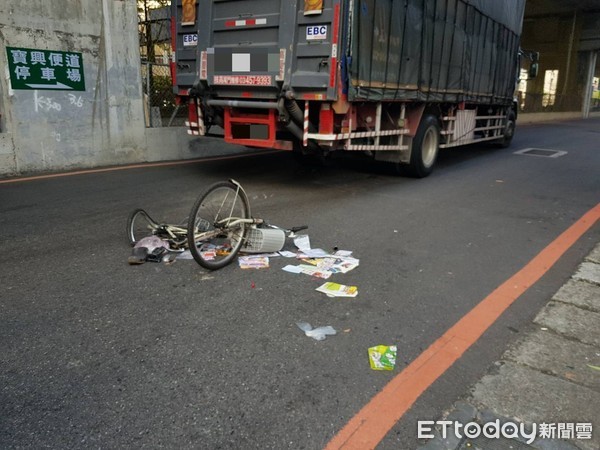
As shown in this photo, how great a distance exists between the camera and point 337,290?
11.7ft

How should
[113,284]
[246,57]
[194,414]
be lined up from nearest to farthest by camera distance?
[194,414] < [113,284] < [246,57]

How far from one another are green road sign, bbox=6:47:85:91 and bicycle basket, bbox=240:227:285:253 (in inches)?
216

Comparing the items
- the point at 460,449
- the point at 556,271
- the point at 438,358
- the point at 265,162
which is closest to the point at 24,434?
the point at 460,449

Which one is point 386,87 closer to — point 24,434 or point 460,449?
point 460,449

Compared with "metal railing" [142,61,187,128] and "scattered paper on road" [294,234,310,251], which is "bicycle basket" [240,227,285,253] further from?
"metal railing" [142,61,187,128]

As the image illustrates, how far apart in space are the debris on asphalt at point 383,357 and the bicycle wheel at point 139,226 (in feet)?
8.39

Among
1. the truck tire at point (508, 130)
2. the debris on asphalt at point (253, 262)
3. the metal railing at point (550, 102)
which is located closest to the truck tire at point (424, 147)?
the debris on asphalt at point (253, 262)

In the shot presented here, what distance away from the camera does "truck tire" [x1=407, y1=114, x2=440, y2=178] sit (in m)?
7.88

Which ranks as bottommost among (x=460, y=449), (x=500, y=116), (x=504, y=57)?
(x=460, y=449)

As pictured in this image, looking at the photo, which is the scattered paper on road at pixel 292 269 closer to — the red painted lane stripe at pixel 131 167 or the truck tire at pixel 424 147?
the truck tire at pixel 424 147

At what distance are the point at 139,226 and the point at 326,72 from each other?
2.93m

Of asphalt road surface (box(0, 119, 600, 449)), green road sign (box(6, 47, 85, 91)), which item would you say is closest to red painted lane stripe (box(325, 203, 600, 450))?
asphalt road surface (box(0, 119, 600, 449))

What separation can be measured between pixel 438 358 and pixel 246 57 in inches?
200

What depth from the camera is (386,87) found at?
6.74 meters
